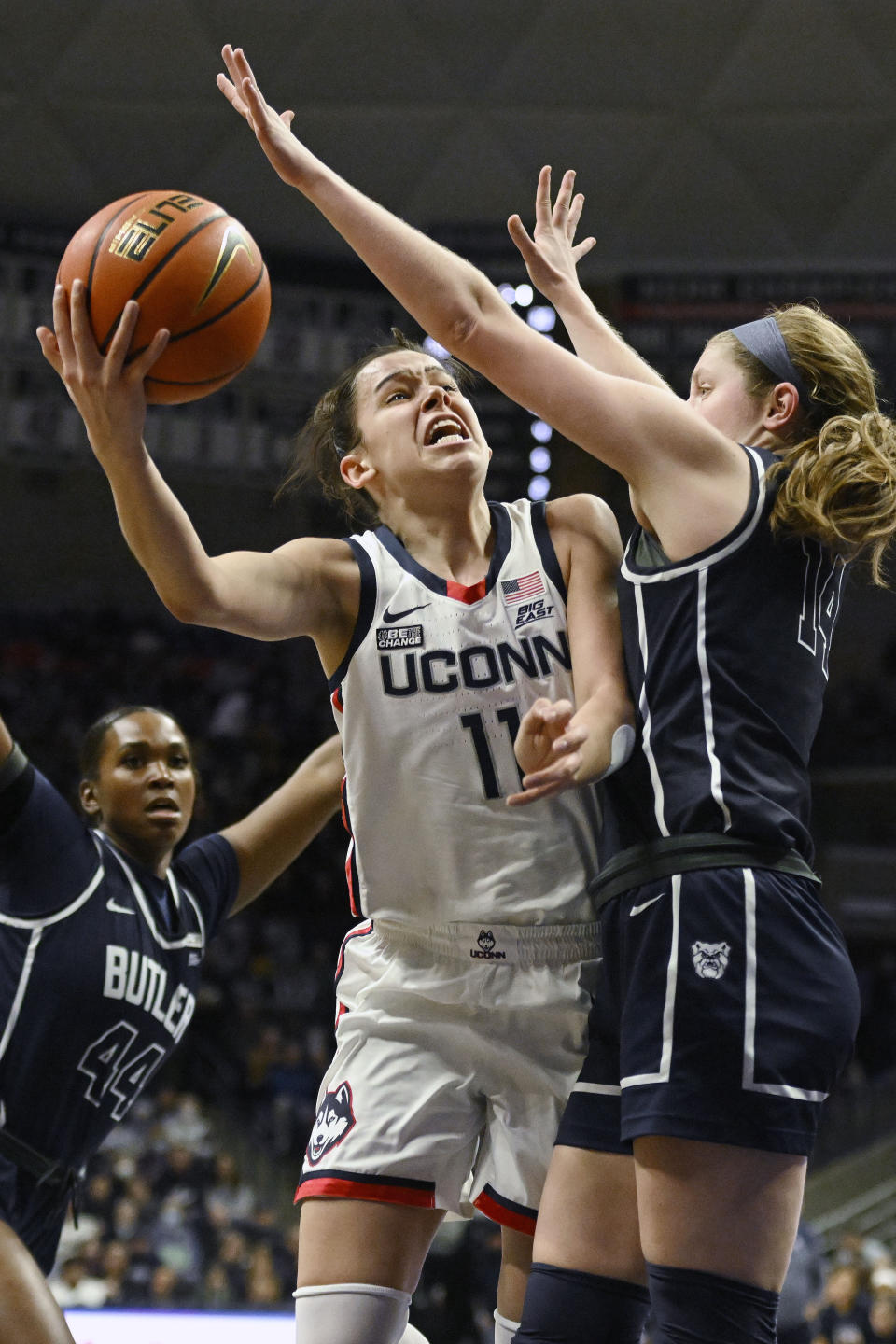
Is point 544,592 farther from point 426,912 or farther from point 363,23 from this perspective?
point 363,23

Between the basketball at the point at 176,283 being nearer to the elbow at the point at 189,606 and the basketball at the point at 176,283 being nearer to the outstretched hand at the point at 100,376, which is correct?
the outstretched hand at the point at 100,376

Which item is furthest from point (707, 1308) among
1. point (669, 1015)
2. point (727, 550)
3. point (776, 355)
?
point (776, 355)

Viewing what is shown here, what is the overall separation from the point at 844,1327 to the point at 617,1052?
7.65 m

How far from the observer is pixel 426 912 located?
2.72 meters

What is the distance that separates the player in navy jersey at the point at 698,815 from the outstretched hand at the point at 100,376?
0.45 m

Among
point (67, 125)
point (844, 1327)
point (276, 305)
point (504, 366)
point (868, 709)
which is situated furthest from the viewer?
point (868, 709)

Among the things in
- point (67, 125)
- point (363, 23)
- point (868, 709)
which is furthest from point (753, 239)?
point (868, 709)

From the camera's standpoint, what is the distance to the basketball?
2439mm

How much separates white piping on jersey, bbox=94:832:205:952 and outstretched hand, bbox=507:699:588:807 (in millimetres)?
1818

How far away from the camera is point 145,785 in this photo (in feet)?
13.0

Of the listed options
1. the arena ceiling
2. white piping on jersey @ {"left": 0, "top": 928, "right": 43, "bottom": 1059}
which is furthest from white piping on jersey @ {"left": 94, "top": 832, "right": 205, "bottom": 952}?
the arena ceiling

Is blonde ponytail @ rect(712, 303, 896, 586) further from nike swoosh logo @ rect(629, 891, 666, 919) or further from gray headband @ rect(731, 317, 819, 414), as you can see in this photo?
nike swoosh logo @ rect(629, 891, 666, 919)

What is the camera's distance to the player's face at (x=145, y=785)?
3.94m

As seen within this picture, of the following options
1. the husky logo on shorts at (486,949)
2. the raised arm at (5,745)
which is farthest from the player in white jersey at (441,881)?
the raised arm at (5,745)
